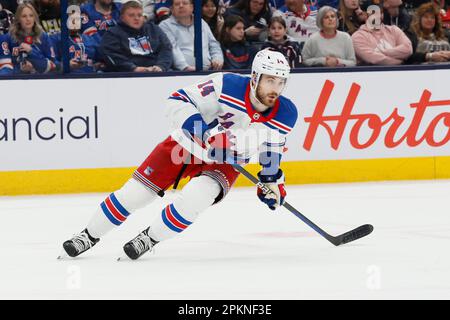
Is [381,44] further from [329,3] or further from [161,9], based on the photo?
[161,9]

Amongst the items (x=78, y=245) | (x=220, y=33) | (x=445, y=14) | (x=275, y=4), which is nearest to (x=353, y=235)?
(x=78, y=245)

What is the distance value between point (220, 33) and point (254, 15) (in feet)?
0.92

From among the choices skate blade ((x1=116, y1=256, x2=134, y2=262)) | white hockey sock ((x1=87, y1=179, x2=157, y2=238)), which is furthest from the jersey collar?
skate blade ((x1=116, y1=256, x2=134, y2=262))

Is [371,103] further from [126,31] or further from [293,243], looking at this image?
[293,243]

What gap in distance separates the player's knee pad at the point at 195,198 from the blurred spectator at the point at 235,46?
128 inches

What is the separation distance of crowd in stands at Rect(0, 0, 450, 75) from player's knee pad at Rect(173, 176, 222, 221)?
3.01 metres

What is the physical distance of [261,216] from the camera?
6.79 metres

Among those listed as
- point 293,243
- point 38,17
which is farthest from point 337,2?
point 293,243

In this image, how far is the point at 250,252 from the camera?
5.48 m

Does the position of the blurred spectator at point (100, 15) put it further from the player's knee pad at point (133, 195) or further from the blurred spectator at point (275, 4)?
the player's knee pad at point (133, 195)

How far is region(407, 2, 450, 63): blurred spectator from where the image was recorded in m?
8.52

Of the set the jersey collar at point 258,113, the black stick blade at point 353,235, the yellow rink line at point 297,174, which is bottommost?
the yellow rink line at point 297,174

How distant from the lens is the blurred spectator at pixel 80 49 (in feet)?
25.6

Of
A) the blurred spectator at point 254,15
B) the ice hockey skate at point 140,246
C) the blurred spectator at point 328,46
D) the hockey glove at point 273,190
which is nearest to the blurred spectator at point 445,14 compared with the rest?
the blurred spectator at point 328,46
